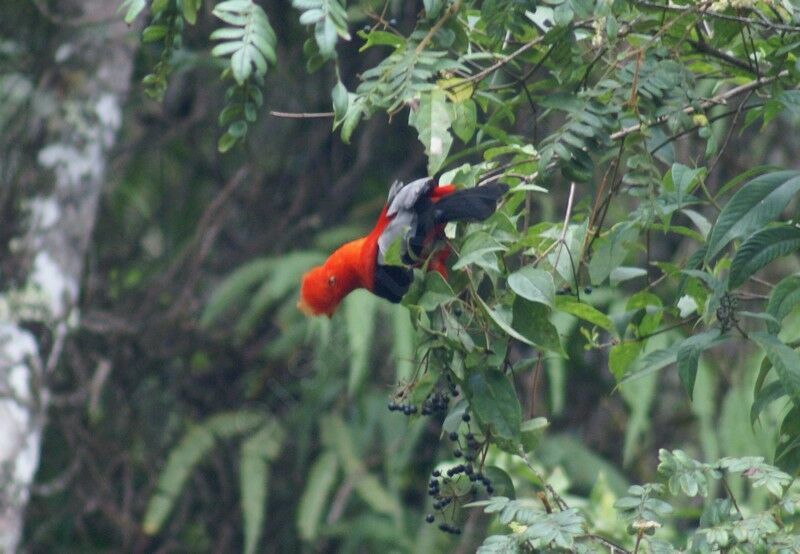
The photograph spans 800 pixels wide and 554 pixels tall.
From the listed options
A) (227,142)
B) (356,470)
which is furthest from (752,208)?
(356,470)

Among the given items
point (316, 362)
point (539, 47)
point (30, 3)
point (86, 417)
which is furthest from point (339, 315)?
point (539, 47)

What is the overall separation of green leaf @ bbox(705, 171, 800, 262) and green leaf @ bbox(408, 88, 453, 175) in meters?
0.39

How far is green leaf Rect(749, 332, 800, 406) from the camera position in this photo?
4.49 ft

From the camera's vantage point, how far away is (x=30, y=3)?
384 cm

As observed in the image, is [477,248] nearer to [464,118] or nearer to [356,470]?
[464,118]

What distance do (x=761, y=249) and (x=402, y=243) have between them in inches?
19.4

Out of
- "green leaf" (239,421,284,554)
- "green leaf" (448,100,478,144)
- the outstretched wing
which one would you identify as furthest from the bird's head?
"green leaf" (239,421,284,554)

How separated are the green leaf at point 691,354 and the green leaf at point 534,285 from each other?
0.20 meters

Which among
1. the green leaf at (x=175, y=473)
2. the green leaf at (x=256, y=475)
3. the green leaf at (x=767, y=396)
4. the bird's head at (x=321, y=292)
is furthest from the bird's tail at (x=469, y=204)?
the green leaf at (x=175, y=473)

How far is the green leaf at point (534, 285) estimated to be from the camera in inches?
55.9

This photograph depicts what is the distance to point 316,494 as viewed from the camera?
13.3 feet

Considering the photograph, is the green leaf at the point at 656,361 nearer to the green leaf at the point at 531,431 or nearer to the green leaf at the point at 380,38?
the green leaf at the point at 531,431

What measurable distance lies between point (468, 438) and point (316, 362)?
2.69 m

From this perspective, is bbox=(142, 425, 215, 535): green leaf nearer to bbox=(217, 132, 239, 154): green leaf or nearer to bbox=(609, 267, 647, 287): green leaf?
bbox=(217, 132, 239, 154): green leaf
